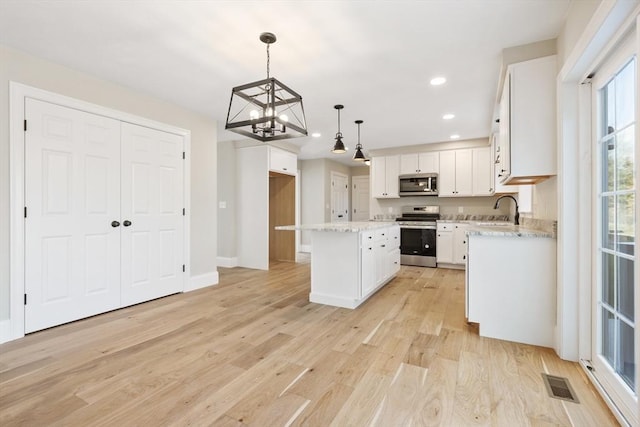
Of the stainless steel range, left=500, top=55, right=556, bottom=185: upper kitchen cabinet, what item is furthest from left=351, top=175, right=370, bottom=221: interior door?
left=500, top=55, right=556, bottom=185: upper kitchen cabinet

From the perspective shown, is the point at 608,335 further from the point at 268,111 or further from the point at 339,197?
the point at 339,197

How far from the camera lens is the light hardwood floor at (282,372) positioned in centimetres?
154

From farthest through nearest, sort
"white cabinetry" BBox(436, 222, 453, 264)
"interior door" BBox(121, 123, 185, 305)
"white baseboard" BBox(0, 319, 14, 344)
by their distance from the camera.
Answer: "white cabinetry" BBox(436, 222, 453, 264) < "interior door" BBox(121, 123, 185, 305) < "white baseboard" BBox(0, 319, 14, 344)

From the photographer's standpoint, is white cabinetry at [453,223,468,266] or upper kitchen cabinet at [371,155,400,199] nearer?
white cabinetry at [453,223,468,266]

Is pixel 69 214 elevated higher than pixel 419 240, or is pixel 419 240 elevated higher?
pixel 69 214

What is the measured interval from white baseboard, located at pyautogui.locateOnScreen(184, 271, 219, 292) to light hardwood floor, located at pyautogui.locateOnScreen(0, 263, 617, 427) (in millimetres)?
878

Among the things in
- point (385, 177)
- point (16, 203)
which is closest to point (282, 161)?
point (385, 177)

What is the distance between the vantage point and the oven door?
559 centimetres

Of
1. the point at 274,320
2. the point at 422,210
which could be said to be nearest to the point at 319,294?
the point at 274,320

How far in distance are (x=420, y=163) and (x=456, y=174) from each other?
720 mm

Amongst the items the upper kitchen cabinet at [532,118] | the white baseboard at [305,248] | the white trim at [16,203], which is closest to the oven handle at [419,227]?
the white baseboard at [305,248]

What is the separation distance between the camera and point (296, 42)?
2418 millimetres

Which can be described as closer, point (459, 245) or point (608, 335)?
point (608, 335)

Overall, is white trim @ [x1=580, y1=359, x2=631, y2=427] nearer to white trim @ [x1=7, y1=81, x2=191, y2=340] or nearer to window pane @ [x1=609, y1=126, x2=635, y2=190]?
window pane @ [x1=609, y1=126, x2=635, y2=190]
